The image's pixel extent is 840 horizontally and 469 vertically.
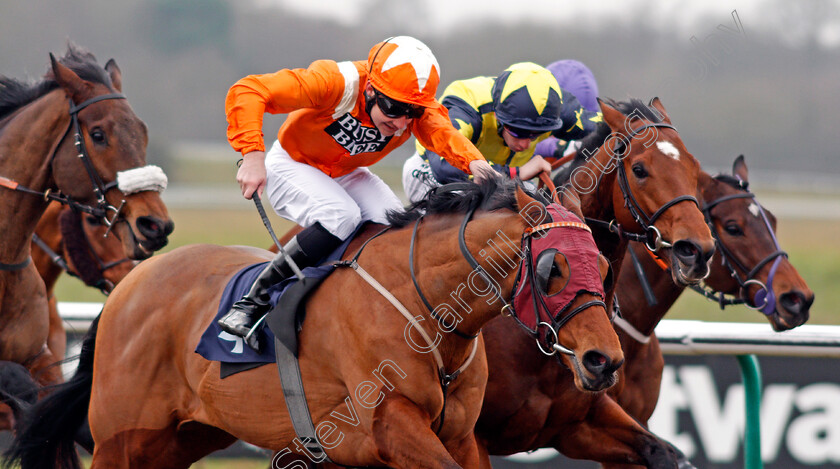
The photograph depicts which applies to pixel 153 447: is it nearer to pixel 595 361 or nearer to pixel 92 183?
pixel 92 183

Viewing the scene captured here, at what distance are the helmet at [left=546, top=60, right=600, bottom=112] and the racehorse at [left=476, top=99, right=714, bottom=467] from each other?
1.77m

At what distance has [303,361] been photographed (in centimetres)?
313

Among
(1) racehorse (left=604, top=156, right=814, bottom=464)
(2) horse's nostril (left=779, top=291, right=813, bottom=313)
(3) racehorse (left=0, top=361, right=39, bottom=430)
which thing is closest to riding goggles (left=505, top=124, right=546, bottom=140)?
(1) racehorse (left=604, top=156, right=814, bottom=464)

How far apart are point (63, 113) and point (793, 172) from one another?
22410 mm

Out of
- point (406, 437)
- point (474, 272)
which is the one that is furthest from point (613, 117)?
point (406, 437)

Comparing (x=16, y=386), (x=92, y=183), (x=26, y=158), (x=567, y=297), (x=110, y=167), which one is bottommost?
(x=16, y=386)

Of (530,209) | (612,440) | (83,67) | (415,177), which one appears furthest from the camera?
(415,177)

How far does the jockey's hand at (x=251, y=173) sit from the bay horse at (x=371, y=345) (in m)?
0.42

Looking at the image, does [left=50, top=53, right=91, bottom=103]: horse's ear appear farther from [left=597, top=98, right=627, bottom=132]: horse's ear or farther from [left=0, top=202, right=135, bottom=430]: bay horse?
[left=597, top=98, right=627, bottom=132]: horse's ear

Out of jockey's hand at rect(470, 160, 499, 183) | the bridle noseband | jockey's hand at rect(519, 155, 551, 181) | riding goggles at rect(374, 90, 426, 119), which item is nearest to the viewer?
jockey's hand at rect(470, 160, 499, 183)

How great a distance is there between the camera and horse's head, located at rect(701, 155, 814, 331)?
4.18 meters

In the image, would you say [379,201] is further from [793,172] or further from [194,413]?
[793,172]

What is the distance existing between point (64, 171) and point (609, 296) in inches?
90.9

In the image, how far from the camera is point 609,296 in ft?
11.9
